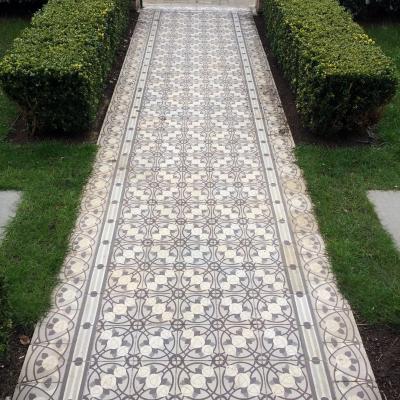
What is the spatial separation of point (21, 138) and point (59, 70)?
3.44 feet

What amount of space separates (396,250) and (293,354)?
1.50 m

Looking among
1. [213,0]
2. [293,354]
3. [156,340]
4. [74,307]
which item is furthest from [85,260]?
[213,0]

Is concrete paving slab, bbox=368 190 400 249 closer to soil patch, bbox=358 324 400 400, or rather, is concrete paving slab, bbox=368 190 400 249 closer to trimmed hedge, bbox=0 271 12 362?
soil patch, bbox=358 324 400 400

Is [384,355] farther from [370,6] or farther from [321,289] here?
[370,6]

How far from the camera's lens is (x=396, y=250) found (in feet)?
14.0

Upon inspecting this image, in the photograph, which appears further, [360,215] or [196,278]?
[360,215]

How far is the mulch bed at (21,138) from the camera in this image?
10.7ft

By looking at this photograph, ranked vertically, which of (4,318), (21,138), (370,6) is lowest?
(21,138)

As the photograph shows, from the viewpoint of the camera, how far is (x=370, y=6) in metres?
9.14

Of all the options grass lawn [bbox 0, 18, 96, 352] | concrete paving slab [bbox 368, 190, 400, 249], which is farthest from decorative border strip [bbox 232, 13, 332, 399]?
grass lawn [bbox 0, 18, 96, 352]

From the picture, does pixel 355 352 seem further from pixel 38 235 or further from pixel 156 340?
pixel 38 235

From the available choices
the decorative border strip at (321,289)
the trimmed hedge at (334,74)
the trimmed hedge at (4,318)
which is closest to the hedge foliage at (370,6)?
the trimmed hedge at (334,74)

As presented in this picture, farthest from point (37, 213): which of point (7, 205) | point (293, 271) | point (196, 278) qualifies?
point (293, 271)

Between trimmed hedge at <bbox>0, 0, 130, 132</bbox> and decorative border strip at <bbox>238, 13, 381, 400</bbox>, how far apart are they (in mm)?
2233
